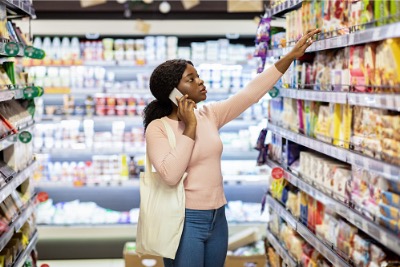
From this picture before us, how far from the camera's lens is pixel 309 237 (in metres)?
3.71

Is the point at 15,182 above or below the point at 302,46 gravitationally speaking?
below

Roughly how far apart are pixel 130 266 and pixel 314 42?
9.78ft

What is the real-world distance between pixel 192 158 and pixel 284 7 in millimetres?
1388

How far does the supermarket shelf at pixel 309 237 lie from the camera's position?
3.22 metres

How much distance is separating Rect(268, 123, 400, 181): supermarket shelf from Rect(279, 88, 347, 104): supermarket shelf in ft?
0.71

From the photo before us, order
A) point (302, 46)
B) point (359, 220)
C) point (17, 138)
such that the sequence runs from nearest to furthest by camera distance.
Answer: point (359, 220), point (302, 46), point (17, 138)

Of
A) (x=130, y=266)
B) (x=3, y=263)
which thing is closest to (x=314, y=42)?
(x=3, y=263)

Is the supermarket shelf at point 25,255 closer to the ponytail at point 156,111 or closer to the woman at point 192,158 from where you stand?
the woman at point 192,158

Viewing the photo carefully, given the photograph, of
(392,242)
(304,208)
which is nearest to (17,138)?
(304,208)

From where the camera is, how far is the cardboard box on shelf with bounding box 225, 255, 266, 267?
5594mm

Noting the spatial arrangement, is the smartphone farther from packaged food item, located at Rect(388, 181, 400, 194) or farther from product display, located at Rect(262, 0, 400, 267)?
packaged food item, located at Rect(388, 181, 400, 194)

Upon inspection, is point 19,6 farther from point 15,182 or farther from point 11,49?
point 15,182

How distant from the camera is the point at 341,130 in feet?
10.7

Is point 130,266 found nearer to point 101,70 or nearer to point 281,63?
point 101,70
